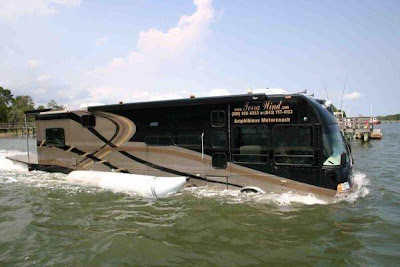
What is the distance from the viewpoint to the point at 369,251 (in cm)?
650

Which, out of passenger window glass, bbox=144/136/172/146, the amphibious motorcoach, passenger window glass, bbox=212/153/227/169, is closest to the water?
the amphibious motorcoach

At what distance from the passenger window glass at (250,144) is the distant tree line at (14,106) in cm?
7862

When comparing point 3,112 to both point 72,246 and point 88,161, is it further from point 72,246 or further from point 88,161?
point 72,246

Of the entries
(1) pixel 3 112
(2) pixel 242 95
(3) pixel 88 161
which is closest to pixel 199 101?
(2) pixel 242 95

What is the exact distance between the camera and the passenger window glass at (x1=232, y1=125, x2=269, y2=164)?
9.52m

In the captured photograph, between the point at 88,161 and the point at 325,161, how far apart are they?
9.15m

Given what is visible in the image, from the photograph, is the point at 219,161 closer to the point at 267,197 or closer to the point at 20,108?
the point at 267,197

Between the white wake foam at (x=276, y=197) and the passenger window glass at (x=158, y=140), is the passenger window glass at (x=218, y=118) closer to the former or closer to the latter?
the passenger window glass at (x=158, y=140)

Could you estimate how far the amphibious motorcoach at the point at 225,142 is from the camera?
8945 millimetres

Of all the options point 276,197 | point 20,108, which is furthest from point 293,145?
point 20,108

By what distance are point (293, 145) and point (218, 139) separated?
2336 millimetres

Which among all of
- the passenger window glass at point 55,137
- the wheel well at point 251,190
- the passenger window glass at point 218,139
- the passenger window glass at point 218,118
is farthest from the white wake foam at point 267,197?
the passenger window glass at point 55,137

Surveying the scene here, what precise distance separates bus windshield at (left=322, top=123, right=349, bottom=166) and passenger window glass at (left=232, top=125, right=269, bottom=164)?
1.58 meters

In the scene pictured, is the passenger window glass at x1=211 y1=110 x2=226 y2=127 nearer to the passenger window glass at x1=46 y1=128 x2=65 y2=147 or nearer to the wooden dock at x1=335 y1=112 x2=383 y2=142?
the passenger window glass at x1=46 y1=128 x2=65 y2=147
